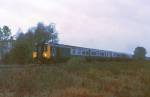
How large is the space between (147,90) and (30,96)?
483 centimetres

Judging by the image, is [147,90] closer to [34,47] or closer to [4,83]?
[4,83]

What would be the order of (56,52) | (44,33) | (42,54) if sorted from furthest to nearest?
1. (44,33)
2. (56,52)
3. (42,54)

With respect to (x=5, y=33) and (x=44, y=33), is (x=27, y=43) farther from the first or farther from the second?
(x=5, y=33)

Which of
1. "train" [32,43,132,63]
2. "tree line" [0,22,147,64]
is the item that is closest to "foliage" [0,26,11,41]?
"tree line" [0,22,147,64]

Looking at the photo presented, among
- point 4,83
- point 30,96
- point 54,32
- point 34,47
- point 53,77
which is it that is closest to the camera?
point 30,96

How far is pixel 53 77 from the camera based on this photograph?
65.9ft

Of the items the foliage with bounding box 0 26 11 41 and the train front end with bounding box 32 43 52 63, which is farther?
the foliage with bounding box 0 26 11 41

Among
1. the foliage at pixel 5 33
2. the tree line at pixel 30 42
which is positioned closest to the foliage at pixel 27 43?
the tree line at pixel 30 42

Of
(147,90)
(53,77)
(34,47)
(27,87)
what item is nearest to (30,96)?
(27,87)

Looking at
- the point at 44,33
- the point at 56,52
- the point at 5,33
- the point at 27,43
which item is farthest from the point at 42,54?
the point at 5,33

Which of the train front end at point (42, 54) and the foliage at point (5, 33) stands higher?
the foliage at point (5, 33)

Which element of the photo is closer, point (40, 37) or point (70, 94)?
point (70, 94)

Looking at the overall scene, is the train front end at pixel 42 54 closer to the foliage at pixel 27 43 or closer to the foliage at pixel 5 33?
the foliage at pixel 27 43

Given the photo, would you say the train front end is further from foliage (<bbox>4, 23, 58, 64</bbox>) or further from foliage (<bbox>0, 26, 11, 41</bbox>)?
foliage (<bbox>0, 26, 11, 41</bbox>)
